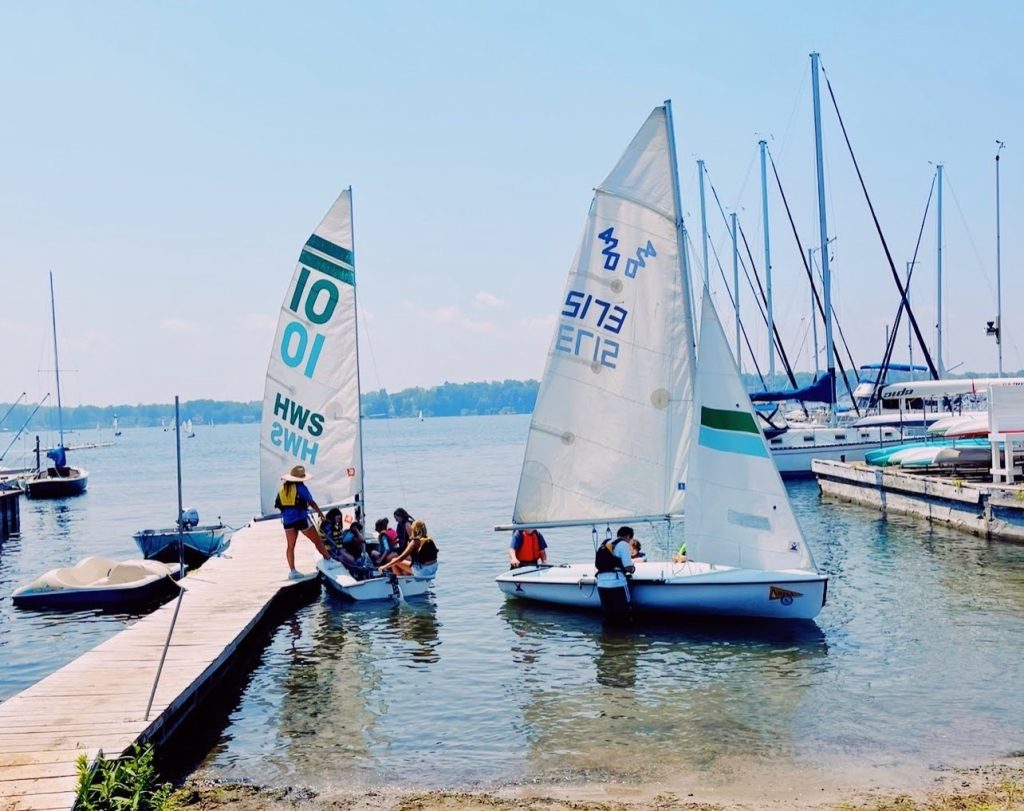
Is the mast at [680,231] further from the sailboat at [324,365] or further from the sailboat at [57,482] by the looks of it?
the sailboat at [57,482]

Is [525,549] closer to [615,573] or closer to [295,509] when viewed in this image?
[615,573]

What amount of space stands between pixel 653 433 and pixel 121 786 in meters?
10.8

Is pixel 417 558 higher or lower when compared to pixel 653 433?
lower

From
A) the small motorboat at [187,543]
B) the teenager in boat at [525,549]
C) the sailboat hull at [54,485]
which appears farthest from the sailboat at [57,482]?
the teenager in boat at [525,549]

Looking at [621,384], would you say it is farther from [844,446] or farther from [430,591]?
[844,446]

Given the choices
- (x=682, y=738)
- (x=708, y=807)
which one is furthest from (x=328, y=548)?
(x=708, y=807)

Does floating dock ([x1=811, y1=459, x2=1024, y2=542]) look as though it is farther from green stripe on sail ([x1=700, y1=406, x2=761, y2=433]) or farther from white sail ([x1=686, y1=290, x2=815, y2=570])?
green stripe on sail ([x1=700, y1=406, x2=761, y2=433])

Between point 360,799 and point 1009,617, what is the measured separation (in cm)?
1308

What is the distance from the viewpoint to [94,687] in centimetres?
1267

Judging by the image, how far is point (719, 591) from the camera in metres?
16.9

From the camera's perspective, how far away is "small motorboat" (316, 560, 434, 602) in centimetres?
1978

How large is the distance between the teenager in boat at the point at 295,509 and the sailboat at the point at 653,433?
4671mm

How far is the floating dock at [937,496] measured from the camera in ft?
86.7

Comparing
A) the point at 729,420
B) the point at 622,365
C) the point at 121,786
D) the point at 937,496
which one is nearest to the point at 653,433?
the point at 622,365
